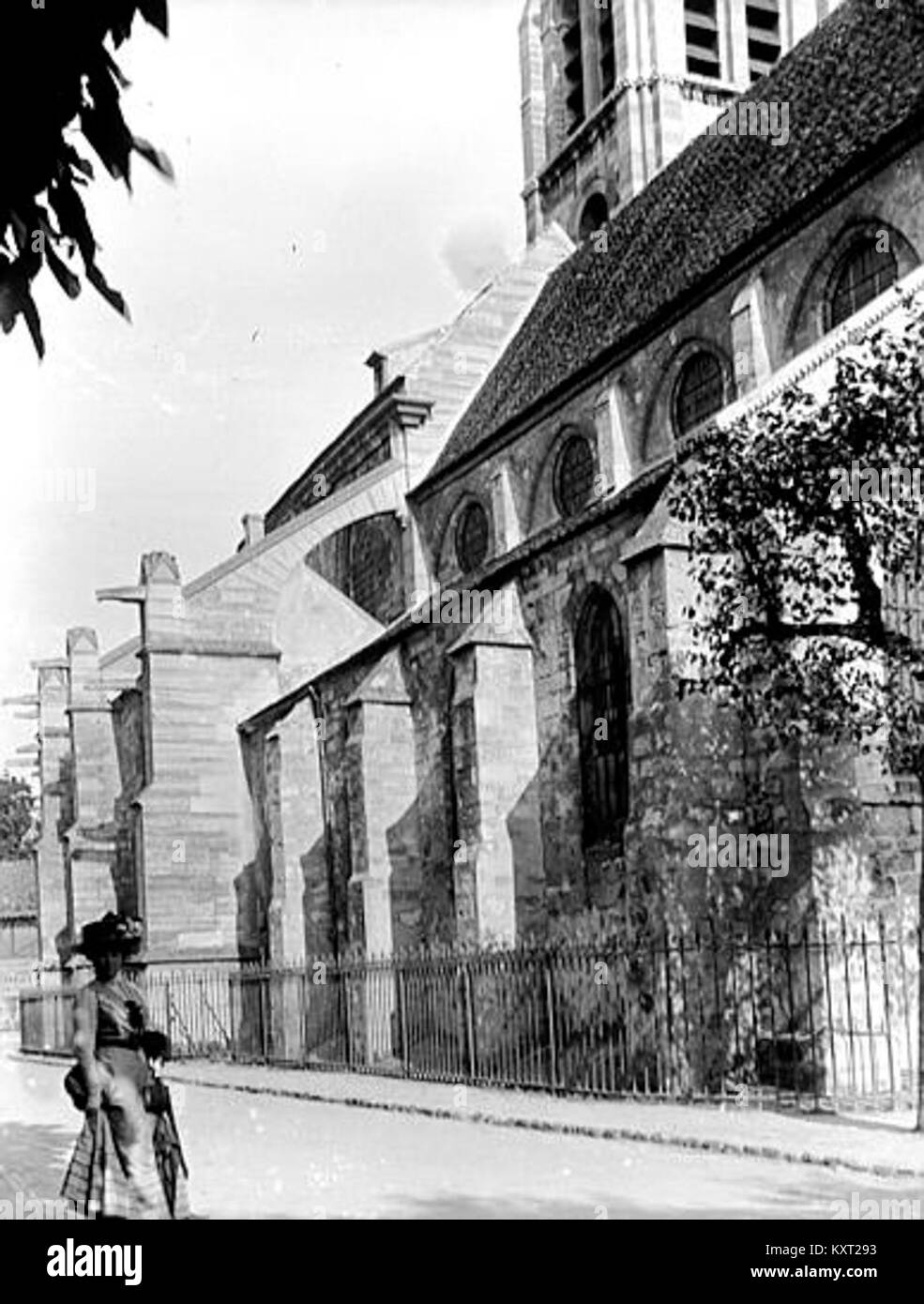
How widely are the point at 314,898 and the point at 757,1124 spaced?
1399cm

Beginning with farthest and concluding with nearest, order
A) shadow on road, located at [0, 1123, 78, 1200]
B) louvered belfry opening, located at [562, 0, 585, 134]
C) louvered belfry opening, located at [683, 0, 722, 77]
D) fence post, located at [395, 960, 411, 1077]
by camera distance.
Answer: louvered belfry opening, located at [562, 0, 585, 134] < louvered belfry opening, located at [683, 0, 722, 77] < fence post, located at [395, 960, 411, 1077] < shadow on road, located at [0, 1123, 78, 1200]

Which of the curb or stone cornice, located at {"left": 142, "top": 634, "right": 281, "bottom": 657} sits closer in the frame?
the curb

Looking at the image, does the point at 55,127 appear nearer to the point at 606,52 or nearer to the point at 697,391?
the point at 697,391

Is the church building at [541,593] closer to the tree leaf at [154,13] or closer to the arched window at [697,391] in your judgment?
the arched window at [697,391]

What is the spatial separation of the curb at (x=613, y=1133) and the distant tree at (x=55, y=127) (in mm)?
7112

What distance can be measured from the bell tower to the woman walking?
26.1m

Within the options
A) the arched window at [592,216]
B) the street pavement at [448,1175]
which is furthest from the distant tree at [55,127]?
the arched window at [592,216]

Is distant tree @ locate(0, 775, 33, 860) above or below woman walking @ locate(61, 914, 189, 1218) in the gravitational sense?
above

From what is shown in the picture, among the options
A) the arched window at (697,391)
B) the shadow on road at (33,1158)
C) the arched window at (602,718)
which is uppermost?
the arched window at (697,391)

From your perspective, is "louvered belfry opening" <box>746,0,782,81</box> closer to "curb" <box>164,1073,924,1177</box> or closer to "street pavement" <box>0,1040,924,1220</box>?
"curb" <box>164,1073,924,1177</box>

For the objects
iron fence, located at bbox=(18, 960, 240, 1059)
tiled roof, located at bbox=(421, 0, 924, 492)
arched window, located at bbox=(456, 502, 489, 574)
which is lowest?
iron fence, located at bbox=(18, 960, 240, 1059)

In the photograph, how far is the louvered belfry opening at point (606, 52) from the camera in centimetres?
3388

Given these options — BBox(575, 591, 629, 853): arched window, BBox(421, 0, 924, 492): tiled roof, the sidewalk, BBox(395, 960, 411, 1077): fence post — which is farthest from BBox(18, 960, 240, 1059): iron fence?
BBox(421, 0, 924, 492): tiled roof

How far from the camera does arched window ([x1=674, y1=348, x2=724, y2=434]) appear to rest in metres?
21.8
